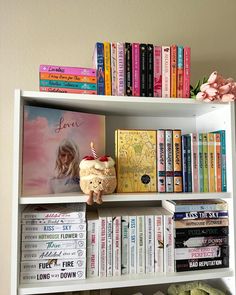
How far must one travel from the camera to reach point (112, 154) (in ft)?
3.30

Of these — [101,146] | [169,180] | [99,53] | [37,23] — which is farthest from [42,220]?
[37,23]

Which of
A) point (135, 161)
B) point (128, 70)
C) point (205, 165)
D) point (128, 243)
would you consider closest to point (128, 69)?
point (128, 70)

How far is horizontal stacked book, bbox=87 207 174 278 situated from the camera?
770 millimetres

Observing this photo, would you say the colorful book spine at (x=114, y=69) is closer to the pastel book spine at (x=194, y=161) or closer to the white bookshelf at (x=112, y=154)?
the white bookshelf at (x=112, y=154)

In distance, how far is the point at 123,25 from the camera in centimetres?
105

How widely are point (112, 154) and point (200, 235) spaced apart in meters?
0.44

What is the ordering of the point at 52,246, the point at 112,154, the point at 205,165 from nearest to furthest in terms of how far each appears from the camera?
the point at 52,246, the point at 205,165, the point at 112,154

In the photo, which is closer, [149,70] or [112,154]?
[149,70]

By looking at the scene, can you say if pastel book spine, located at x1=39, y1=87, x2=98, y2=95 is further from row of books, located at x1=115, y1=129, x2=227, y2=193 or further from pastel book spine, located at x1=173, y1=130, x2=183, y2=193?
pastel book spine, located at x1=173, y1=130, x2=183, y2=193

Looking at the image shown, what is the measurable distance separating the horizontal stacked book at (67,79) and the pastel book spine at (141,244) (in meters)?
0.45

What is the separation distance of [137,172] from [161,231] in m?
0.21

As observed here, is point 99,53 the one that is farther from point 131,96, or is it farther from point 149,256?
point 149,256

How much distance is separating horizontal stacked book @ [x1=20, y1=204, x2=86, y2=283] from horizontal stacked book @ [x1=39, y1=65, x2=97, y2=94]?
0.39m

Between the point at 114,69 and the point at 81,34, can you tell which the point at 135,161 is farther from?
the point at 81,34
